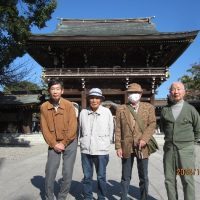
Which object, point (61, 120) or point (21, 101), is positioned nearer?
point (61, 120)

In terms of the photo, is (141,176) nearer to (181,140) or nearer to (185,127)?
(181,140)

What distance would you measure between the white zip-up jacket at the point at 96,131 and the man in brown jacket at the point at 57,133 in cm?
18

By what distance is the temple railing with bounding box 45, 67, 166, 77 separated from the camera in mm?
22062

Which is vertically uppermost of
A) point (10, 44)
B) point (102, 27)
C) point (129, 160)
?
point (102, 27)

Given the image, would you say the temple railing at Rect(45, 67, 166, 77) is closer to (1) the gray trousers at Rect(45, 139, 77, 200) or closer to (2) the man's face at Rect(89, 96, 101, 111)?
(2) the man's face at Rect(89, 96, 101, 111)

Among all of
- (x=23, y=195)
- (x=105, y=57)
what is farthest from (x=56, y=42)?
(x=23, y=195)

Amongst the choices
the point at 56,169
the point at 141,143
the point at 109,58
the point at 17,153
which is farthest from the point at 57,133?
the point at 109,58

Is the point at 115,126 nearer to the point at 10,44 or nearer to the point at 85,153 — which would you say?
the point at 85,153

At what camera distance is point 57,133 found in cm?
477

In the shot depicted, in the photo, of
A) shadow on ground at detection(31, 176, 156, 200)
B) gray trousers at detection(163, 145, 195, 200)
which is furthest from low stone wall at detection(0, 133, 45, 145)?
gray trousers at detection(163, 145, 195, 200)

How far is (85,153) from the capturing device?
4.96 meters

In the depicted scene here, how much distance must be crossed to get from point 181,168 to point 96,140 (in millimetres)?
1207

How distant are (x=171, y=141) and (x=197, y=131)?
0.34m

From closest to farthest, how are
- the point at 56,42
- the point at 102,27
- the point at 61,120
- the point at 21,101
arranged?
the point at 61,120 < the point at 56,42 < the point at 21,101 < the point at 102,27
